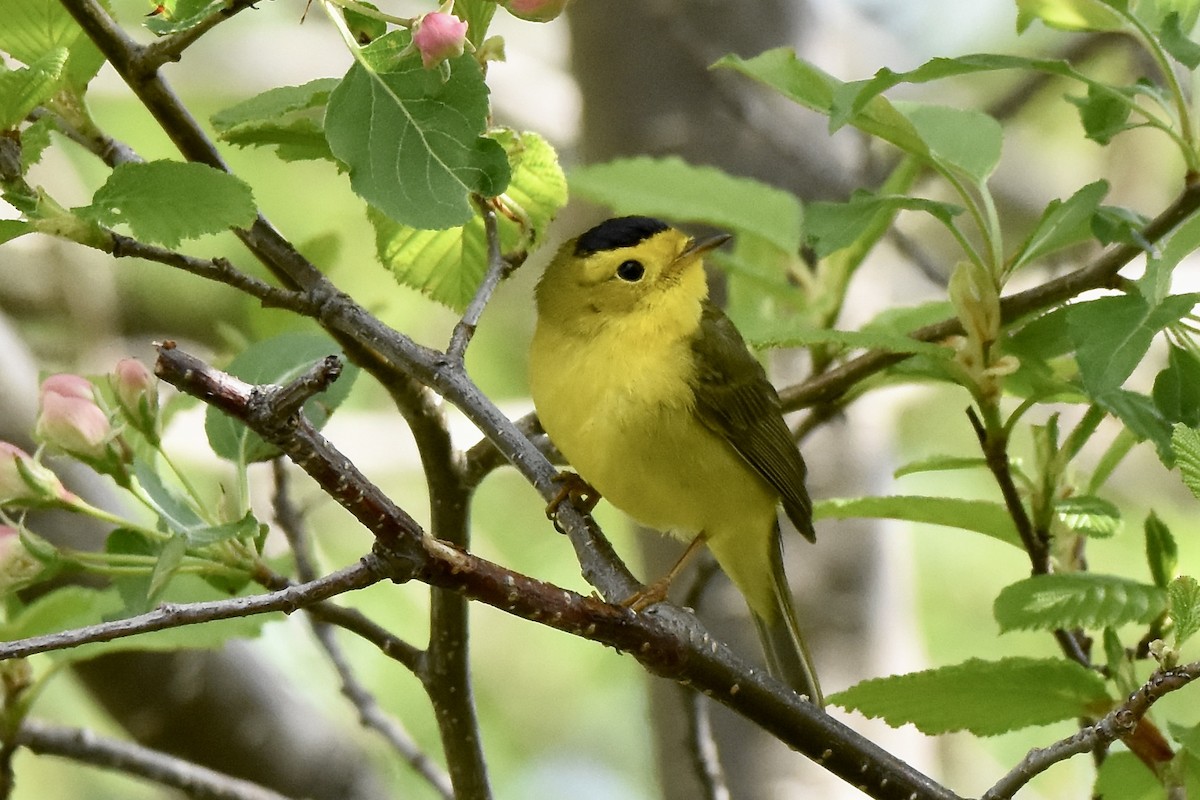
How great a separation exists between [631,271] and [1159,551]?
1.28 meters

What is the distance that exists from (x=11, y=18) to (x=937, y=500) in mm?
1420

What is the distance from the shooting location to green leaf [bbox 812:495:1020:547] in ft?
6.60

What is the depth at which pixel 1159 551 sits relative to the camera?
6.21 feet

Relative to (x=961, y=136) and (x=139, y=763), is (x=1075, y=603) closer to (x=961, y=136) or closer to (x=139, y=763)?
(x=961, y=136)

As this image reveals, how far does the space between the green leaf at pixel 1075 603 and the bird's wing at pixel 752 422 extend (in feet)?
2.90

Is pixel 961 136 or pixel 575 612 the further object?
pixel 961 136

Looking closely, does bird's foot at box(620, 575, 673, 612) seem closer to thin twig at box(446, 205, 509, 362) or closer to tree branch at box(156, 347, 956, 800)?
tree branch at box(156, 347, 956, 800)

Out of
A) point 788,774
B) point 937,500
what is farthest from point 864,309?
point 937,500

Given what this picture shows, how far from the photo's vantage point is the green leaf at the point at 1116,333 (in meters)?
1.64

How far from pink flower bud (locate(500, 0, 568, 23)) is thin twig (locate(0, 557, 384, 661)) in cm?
68

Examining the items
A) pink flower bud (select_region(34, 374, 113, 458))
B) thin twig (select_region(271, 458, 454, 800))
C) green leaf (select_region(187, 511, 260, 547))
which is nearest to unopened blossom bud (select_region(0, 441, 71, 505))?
pink flower bud (select_region(34, 374, 113, 458))

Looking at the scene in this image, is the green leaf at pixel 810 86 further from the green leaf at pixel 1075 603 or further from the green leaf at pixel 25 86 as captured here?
the green leaf at pixel 25 86

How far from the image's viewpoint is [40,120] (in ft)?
5.26

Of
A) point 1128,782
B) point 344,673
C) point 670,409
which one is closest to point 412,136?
point 670,409
